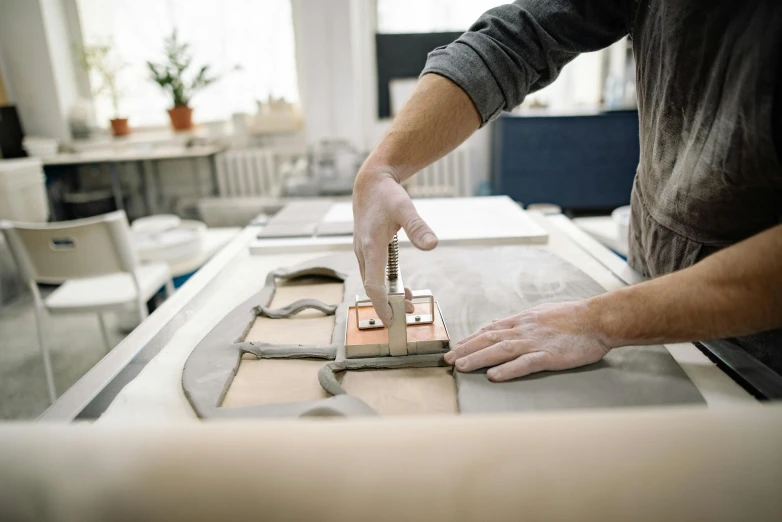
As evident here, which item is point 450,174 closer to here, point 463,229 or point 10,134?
point 463,229

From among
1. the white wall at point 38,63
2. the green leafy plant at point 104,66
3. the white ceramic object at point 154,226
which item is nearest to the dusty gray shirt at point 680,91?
the white ceramic object at point 154,226

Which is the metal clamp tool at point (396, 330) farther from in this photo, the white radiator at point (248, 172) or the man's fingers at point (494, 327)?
Answer: the white radiator at point (248, 172)

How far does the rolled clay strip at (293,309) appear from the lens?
0.86 m

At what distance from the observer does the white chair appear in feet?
5.20

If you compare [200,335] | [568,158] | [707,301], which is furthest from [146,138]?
[707,301]

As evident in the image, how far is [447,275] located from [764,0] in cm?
61

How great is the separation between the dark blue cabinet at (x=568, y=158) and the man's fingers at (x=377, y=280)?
305 centimetres

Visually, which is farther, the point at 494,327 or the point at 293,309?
the point at 293,309

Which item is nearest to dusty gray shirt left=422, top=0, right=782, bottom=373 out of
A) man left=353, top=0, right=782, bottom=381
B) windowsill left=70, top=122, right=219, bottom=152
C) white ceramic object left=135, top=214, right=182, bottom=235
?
man left=353, top=0, right=782, bottom=381

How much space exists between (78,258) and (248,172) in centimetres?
244

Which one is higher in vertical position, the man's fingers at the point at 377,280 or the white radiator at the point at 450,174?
the man's fingers at the point at 377,280

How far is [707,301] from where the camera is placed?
562 millimetres

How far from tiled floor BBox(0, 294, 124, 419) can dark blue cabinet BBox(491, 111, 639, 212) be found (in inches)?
106

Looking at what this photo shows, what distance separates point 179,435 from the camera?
8.7 inches
